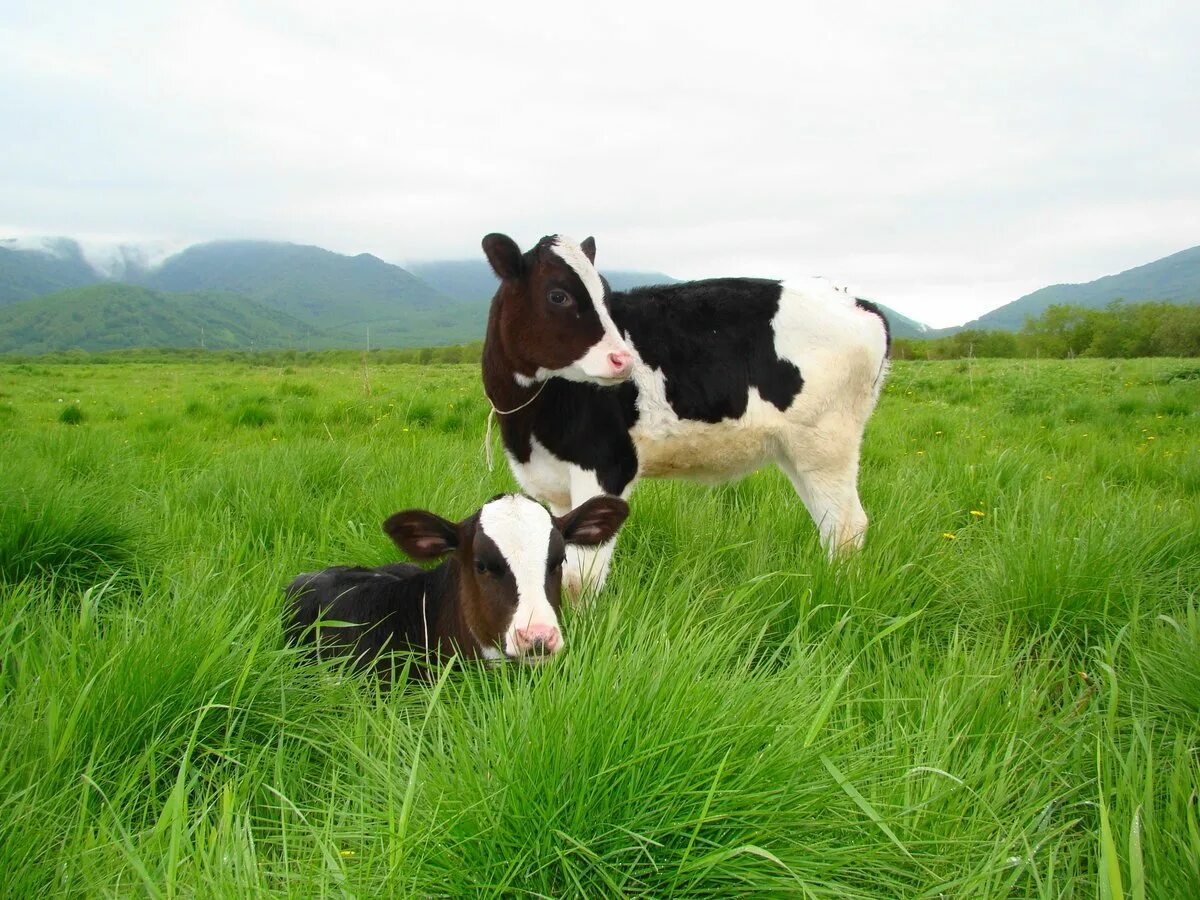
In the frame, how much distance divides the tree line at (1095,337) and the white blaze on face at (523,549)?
147ft

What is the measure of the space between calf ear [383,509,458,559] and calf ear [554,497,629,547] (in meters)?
0.47

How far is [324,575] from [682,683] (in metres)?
2.38

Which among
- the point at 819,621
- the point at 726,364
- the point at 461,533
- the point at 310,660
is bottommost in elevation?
the point at 310,660

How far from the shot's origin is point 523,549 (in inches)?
119

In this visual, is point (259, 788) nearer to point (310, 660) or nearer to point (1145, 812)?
point (310, 660)

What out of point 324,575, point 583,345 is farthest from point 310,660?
point 583,345

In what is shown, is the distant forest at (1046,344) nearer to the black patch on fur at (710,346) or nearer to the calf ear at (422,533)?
the black patch on fur at (710,346)

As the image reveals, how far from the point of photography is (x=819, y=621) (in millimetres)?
3270

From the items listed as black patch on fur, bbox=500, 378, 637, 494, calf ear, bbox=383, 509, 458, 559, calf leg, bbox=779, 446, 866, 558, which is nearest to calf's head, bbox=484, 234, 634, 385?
black patch on fur, bbox=500, 378, 637, 494

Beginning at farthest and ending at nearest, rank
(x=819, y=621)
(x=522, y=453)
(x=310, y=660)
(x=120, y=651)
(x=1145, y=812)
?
(x=522, y=453)
(x=819, y=621)
(x=310, y=660)
(x=120, y=651)
(x=1145, y=812)

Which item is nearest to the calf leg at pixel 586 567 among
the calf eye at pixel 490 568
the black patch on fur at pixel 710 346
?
the calf eye at pixel 490 568

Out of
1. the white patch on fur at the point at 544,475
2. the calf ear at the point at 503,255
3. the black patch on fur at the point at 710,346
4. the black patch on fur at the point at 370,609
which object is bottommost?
the black patch on fur at the point at 370,609

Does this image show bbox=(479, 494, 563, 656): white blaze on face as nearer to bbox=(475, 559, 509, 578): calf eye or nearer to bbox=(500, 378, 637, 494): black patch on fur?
bbox=(475, 559, 509, 578): calf eye

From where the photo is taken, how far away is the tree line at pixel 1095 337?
51438mm
